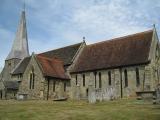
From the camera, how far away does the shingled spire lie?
204 ft

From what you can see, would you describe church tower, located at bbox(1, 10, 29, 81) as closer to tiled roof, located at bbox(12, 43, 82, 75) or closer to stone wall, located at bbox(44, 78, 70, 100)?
tiled roof, located at bbox(12, 43, 82, 75)

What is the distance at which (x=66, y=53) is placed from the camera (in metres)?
49.7

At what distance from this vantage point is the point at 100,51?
44062 millimetres

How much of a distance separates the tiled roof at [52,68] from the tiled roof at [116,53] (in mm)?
2380

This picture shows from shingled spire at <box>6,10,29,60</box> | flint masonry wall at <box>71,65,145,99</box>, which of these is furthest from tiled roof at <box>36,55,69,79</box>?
shingled spire at <box>6,10,29,60</box>

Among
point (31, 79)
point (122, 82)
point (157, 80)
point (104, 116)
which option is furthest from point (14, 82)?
point (104, 116)

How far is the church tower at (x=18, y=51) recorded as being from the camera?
6050 centimetres

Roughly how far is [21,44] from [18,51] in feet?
7.95

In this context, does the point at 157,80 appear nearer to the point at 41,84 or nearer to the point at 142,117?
the point at 41,84

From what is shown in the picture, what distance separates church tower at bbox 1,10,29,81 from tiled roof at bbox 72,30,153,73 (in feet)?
69.7

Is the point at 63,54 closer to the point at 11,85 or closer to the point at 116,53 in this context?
the point at 11,85

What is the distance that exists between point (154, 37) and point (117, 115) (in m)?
23.4

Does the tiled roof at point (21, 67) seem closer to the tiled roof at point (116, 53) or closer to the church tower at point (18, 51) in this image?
the church tower at point (18, 51)

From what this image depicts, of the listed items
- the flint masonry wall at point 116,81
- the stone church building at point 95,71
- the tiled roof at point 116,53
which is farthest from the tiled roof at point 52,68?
the flint masonry wall at point 116,81
